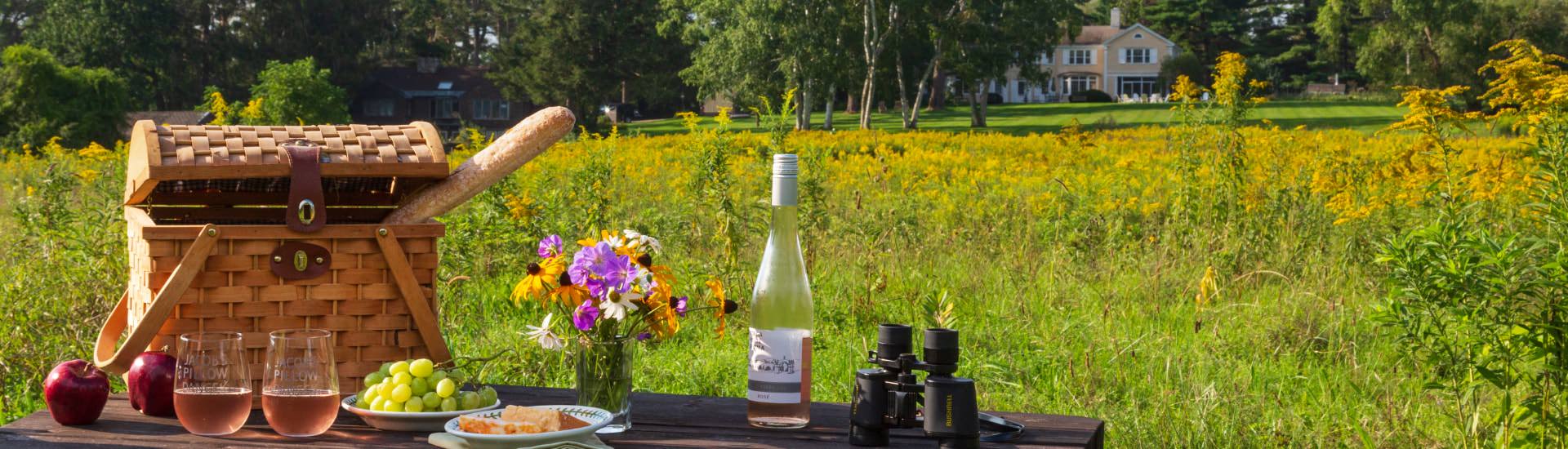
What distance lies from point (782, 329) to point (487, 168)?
66 centimetres

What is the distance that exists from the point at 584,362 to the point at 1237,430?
2.65 meters

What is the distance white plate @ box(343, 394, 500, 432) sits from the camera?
1962mm

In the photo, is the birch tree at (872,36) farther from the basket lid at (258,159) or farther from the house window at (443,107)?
the basket lid at (258,159)

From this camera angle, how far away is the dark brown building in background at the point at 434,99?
5262 cm

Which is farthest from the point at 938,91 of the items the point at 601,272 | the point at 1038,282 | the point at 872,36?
the point at 601,272

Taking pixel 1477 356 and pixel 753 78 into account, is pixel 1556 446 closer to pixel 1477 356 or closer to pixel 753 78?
pixel 1477 356

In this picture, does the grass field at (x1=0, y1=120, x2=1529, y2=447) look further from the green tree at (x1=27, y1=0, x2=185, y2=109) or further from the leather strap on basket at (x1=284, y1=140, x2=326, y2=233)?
the green tree at (x1=27, y1=0, x2=185, y2=109)

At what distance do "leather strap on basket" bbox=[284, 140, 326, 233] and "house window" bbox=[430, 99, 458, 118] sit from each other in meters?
53.1

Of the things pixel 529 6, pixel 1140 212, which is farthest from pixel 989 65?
pixel 1140 212

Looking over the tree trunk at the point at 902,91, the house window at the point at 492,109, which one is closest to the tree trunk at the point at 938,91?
the tree trunk at the point at 902,91

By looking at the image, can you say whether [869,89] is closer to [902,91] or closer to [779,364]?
[902,91]

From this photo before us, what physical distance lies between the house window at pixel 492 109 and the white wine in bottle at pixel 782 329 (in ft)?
175

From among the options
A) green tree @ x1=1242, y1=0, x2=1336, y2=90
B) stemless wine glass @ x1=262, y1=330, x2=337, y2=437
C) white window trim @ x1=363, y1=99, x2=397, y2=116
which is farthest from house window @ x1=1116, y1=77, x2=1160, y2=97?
stemless wine glass @ x1=262, y1=330, x2=337, y2=437

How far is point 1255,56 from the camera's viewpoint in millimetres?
60281
